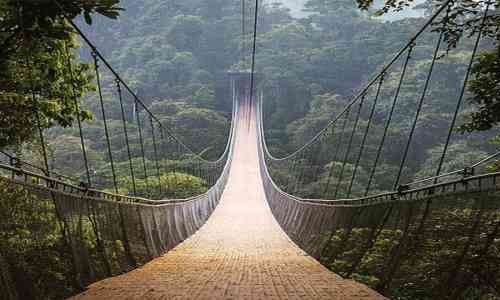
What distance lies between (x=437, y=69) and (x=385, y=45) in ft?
27.7

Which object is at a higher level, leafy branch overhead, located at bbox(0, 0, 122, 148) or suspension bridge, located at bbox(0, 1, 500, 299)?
leafy branch overhead, located at bbox(0, 0, 122, 148)

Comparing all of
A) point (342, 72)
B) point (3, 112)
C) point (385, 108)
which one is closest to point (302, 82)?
point (342, 72)

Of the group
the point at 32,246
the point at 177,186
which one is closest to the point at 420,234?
the point at 32,246

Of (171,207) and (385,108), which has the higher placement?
(385,108)

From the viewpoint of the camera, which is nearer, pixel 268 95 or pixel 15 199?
pixel 15 199

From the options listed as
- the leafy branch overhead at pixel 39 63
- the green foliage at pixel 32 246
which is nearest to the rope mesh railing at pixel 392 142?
the leafy branch overhead at pixel 39 63

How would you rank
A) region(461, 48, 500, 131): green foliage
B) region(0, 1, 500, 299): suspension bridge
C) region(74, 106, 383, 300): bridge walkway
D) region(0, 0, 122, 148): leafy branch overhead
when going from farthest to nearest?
region(461, 48, 500, 131): green foliage < region(74, 106, 383, 300): bridge walkway < region(0, 0, 122, 148): leafy branch overhead < region(0, 1, 500, 299): suspension bridge

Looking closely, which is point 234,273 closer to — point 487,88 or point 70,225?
point 70,225

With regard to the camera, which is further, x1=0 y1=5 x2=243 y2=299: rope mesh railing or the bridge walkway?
the bridge walkway

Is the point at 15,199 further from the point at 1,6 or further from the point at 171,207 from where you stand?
the point at 171,207

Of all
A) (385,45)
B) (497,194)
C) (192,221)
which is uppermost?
(385,45)

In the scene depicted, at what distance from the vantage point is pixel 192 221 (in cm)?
1005

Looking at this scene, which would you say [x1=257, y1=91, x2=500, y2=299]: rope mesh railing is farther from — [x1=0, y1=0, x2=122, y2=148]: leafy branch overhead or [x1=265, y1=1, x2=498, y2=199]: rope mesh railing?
[x1=265, y1=1, x2=498, y2=199]: rope mesh railing

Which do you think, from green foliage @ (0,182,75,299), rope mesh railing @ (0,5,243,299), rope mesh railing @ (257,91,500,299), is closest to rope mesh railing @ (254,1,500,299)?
rope mesh railing @ (257,91,500,299)
